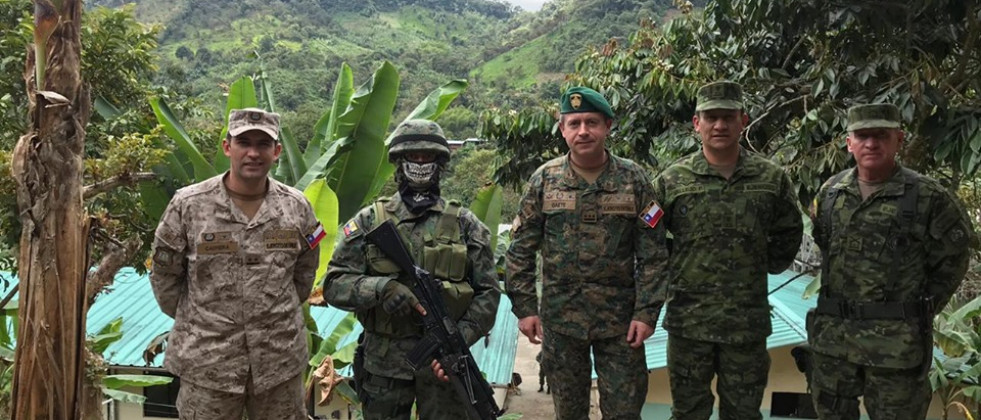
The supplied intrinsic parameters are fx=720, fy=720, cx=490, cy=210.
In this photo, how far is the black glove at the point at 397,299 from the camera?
9.17 feet

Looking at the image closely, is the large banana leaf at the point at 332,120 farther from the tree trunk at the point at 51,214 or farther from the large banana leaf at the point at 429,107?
the tree trunk at the point at 51,214

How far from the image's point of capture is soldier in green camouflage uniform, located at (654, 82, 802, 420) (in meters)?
3.08

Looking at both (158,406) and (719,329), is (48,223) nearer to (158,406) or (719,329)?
(719,329)

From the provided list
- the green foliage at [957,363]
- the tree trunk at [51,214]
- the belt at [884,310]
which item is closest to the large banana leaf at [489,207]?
the belt at [884,310]

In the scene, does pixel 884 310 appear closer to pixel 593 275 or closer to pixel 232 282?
pixel 593 275

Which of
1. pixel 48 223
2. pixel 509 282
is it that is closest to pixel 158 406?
pixel 48 223

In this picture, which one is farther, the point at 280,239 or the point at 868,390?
the point at 868,390

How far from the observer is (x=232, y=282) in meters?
2.76

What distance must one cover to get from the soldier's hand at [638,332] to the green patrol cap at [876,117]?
1.20 meters

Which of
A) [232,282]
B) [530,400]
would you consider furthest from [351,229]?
[530,400]

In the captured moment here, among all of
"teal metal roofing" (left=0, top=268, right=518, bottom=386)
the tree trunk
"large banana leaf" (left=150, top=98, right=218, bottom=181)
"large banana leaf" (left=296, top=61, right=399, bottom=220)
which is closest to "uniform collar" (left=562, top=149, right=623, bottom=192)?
the tree trunk

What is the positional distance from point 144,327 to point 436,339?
6.76m

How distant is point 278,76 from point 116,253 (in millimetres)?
36887

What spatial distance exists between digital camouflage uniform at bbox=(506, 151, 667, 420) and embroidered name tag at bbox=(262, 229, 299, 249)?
94 cm
